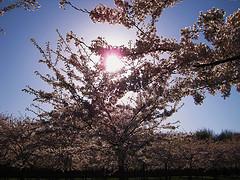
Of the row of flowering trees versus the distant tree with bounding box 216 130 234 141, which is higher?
the distant tree with bounding box 216 130 234 141

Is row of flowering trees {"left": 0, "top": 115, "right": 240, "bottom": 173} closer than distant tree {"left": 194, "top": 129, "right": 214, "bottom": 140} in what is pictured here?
Yes

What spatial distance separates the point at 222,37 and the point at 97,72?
7.43 meters

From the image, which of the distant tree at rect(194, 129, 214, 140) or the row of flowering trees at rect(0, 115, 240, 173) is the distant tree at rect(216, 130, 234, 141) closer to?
the distant tree at rect(194, 129, 214, 140)

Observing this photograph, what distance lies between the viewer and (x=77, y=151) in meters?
13.8

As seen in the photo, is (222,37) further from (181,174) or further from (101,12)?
(181,174)

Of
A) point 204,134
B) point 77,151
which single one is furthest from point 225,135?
point 77,151

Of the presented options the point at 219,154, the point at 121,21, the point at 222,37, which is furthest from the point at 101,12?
the point at 219,154

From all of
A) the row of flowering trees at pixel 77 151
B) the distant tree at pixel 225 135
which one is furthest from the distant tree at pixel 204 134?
the row of flowering trees at pixel 77 151

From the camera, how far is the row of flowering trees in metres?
14.4

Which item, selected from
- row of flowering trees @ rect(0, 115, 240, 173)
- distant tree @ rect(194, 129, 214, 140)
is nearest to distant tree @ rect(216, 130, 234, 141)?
distant tree @ rect(194, 129, 214, 140)

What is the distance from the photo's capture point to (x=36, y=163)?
29.9 metres

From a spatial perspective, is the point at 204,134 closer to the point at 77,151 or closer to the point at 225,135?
the point at 225,135

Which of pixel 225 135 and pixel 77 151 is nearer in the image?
pixel 77 151

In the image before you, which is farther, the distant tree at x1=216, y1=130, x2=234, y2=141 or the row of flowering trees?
the distant tree at x1=216, y1=130, x2=234, y2=141
